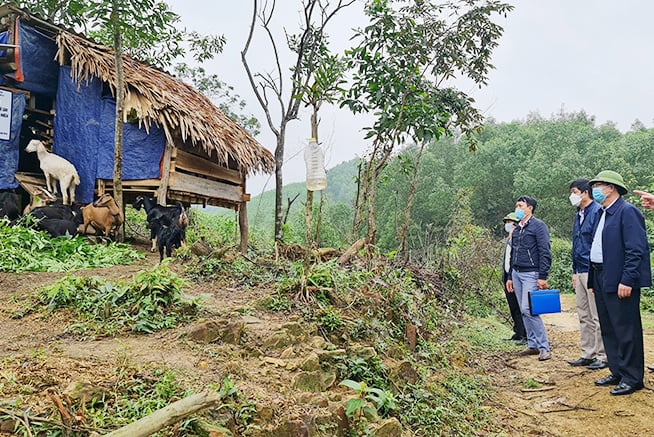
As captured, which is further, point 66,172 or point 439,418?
point 66,172

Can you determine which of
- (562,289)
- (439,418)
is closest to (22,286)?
(439,418)

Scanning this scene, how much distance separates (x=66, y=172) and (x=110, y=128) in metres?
1.10

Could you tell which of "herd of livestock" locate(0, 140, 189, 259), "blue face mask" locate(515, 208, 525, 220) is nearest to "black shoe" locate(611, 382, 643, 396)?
"blue face mask" locate(515, 208, 525, 220)

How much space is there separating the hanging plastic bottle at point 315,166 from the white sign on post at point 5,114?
6689 mm

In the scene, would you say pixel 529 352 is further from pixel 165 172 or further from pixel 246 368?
pixel 165 172

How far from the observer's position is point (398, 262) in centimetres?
752

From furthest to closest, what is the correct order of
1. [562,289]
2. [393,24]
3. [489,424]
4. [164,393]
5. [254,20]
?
[562,289] → [254,20] → [393,24] → [489,424] → [164,393]

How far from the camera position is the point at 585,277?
5.17 metres

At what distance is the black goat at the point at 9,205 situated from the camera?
8094mm

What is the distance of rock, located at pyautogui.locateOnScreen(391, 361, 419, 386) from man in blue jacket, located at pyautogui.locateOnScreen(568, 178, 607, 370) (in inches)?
94.6

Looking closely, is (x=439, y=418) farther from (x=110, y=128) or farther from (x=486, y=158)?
(x=486, y=158)

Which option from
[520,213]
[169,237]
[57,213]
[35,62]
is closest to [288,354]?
[520,213]

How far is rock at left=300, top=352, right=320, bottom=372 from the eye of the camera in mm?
A: 3154

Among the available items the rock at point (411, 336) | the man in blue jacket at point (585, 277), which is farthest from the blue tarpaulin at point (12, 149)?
the man in blue jacket at point (585, 277)
